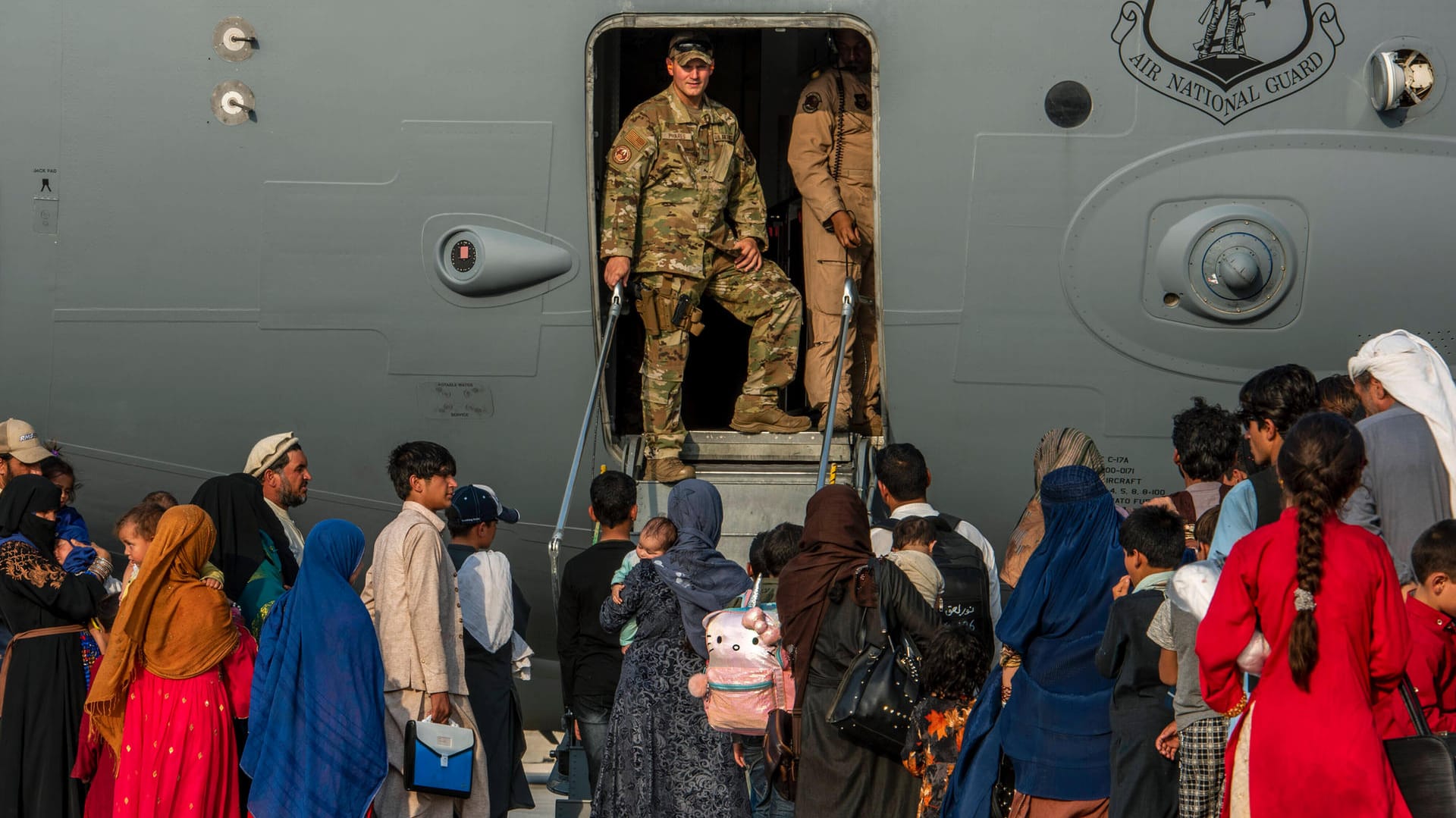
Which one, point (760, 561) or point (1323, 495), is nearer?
point (1323, 495)

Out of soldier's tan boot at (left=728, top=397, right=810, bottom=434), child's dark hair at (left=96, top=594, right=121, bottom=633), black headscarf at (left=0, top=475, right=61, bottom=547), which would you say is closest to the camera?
black headscarf at (left=0, top=475, right=61, bottom=547)

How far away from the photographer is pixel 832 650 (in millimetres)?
4906

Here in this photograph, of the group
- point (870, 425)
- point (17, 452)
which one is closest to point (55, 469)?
point (17, 452)

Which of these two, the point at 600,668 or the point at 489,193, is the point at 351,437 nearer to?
the point at 489,193

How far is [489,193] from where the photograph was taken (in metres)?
7.15

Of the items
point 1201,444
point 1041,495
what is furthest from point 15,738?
point 1201,444

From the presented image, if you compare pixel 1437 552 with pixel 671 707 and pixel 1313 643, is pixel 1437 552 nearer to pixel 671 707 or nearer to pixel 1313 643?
pixel 1313 643

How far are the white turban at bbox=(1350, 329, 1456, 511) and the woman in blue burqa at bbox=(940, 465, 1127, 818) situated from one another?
3.46 ft

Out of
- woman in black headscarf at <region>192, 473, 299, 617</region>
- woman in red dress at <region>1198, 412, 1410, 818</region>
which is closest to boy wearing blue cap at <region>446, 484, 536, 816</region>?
woman in black headscarf at <region>192, 473, 299, 617</region>

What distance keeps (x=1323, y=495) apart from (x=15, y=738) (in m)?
5.06

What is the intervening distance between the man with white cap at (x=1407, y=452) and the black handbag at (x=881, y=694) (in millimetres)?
1486

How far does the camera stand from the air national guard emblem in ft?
22.6

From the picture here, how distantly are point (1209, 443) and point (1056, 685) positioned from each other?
1.50 metres

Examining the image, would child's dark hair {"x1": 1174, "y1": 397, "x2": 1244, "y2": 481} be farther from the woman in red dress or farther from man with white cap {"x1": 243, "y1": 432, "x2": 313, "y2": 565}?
man with white cap {"x1": 243, "y1": 432, "x2": 313, "y2": 565}
